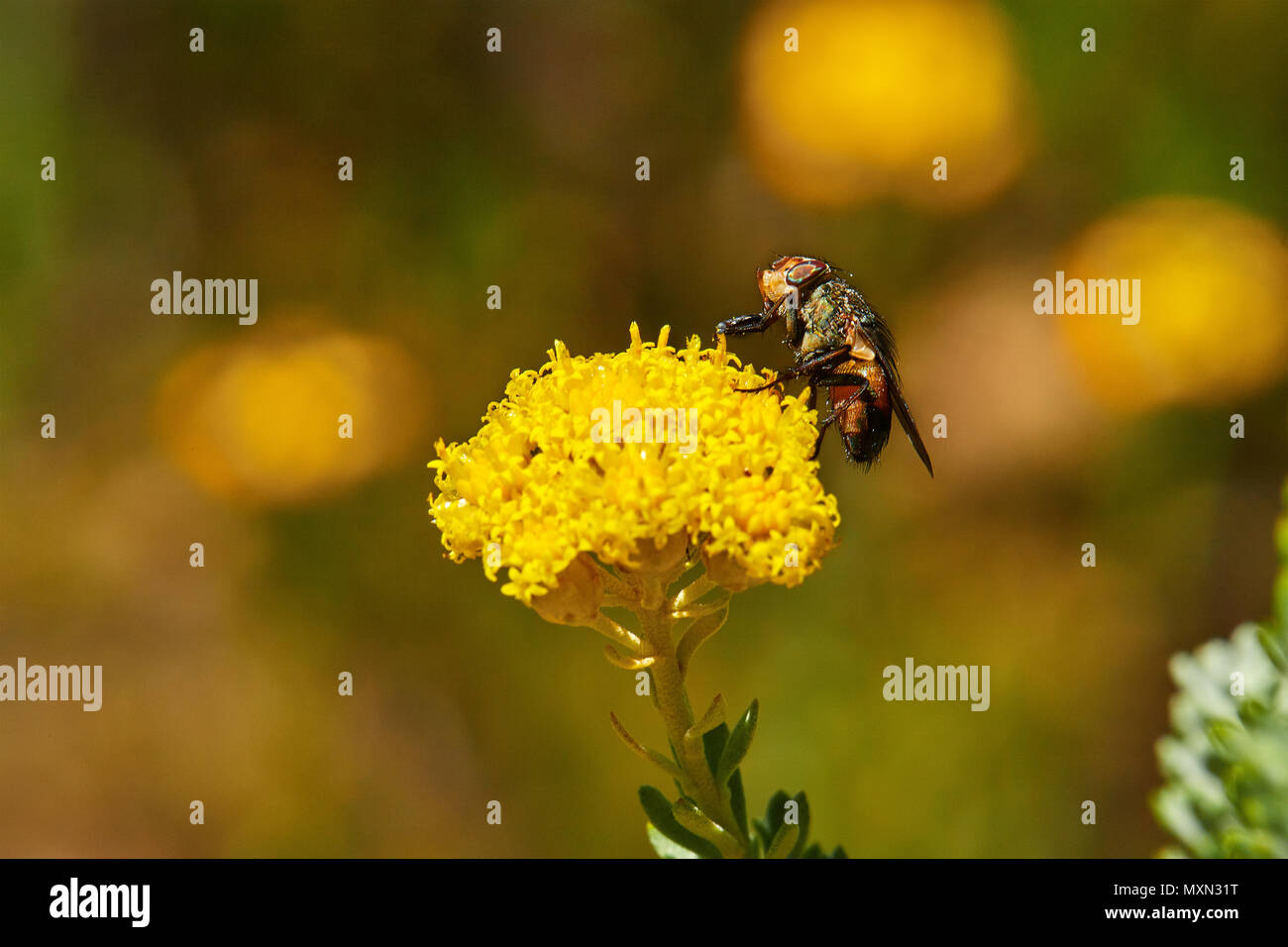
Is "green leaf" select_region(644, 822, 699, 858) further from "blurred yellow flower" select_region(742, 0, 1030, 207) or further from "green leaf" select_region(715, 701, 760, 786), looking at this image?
"blurred yellow flower" select_region(742, 0, 1030, 207)

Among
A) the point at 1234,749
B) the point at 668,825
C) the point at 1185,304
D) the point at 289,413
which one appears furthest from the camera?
the point at 289,413

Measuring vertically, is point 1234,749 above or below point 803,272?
below

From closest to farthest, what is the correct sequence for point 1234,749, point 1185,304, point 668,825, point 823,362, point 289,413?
point 1234,749 → point 668,825 → point 823,362 → point 1185,304 → point 289,413

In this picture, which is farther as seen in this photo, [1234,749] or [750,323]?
[750,323]

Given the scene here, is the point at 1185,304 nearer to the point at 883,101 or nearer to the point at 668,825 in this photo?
the point at 883,101

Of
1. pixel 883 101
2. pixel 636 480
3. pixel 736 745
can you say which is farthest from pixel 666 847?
pixel 883 101

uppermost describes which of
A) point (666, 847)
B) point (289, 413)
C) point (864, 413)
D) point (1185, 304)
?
point (1185, 304)

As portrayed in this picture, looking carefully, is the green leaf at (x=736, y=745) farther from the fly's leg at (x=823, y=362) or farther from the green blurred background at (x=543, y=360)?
the green blurred background at (x=543, y=360)

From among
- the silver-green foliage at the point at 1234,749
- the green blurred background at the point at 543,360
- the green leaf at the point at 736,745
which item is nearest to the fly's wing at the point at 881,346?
the silver-green foliage at the point at 1234,749

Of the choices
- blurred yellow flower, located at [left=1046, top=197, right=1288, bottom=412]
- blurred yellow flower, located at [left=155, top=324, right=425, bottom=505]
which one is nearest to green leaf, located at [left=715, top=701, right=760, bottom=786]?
blurred yellow flower, located at [left=155, top=324, right=425, bottom=505]
